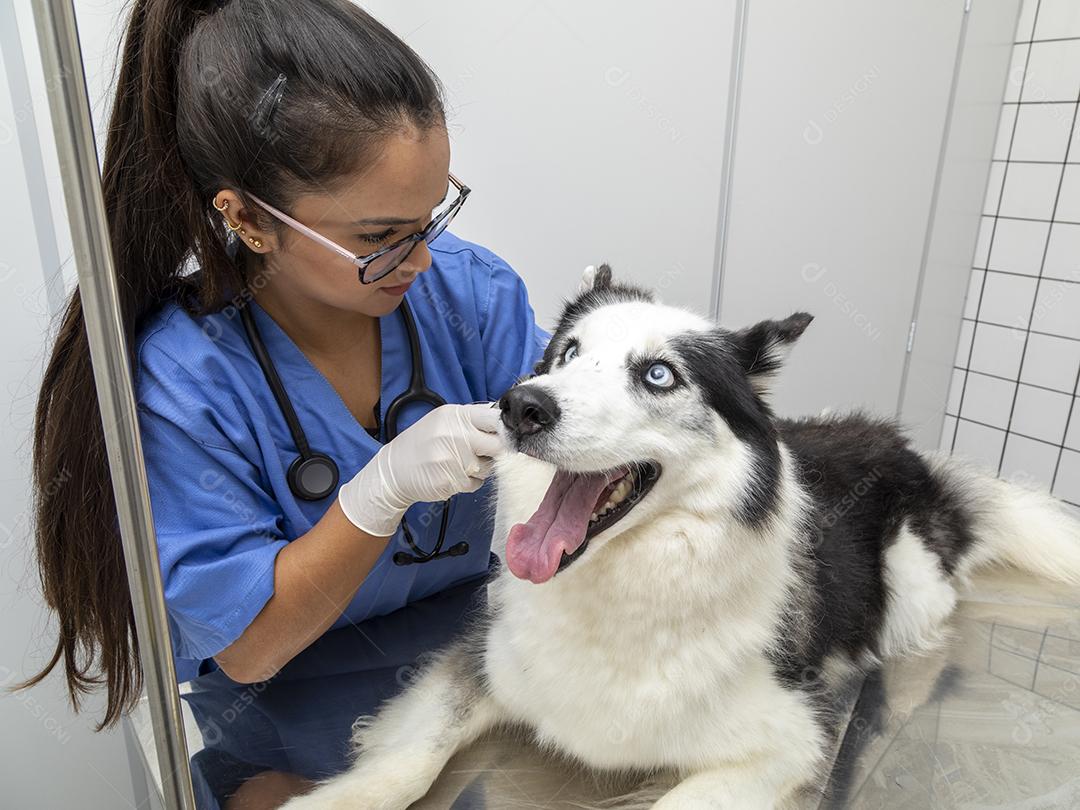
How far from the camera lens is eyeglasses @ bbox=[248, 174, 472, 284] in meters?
1.13

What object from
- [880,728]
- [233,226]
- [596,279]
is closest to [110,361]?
[233,226]

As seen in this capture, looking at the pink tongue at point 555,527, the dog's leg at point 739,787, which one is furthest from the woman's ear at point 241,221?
the dog's leg at point 739,787

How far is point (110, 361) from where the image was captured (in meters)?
0.66

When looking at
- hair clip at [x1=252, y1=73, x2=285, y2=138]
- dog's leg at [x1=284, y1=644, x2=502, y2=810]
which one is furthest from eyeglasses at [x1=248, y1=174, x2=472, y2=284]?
dog's leg at [x1=284, y1=644, x2=502, y2=810]

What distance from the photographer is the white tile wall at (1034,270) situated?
265cm

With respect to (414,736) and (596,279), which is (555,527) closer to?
(414,736)

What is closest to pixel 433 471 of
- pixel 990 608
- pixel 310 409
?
pixel 310 409

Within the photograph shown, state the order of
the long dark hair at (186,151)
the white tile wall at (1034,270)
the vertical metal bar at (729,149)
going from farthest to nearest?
the white tile wall at (1034,270)
the vertical metal bar at (729,149)
the long dark hair at (186,151)

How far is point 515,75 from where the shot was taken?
87.5 inches

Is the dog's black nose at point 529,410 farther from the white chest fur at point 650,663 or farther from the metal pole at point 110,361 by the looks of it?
the metal pole at point 110,361

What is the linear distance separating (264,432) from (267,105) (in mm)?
472

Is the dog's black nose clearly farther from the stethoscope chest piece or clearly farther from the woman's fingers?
the stethoscope chest piece

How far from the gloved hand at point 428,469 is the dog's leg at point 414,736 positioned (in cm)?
25

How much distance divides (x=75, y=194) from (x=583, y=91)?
1.91 meters
